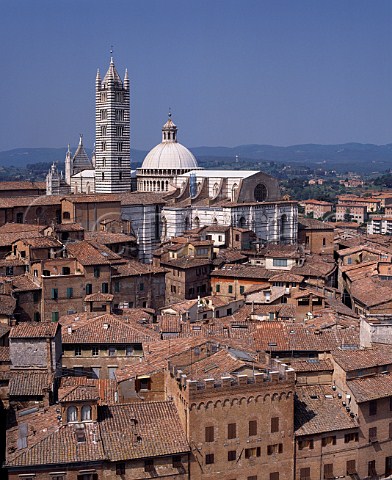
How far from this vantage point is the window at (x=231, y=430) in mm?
25375

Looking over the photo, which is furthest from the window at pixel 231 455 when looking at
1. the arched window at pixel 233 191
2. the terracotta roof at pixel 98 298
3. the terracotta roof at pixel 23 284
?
the arched window at pixel 233 191

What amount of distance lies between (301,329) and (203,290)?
20.7 metres

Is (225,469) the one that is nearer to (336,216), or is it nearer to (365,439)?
(365,439)

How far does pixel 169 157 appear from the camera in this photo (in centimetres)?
8588

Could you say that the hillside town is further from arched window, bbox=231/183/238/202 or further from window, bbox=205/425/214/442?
arched window, bbox=231/183/238/202

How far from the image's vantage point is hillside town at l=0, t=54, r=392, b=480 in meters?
25.0

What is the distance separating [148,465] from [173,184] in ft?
189

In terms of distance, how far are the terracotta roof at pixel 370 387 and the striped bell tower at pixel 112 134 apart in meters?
56.5

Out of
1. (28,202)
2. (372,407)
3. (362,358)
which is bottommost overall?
(372,407)

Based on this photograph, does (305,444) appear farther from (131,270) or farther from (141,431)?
(131,270)

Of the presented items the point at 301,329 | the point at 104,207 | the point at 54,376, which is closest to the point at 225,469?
the point at 54,376

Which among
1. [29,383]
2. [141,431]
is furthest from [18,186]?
[141,431]

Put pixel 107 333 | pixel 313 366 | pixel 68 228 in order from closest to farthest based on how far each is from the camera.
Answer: pixel 313 366 → pixel 107 333 → pixel 68 228

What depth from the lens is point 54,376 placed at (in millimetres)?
29719
